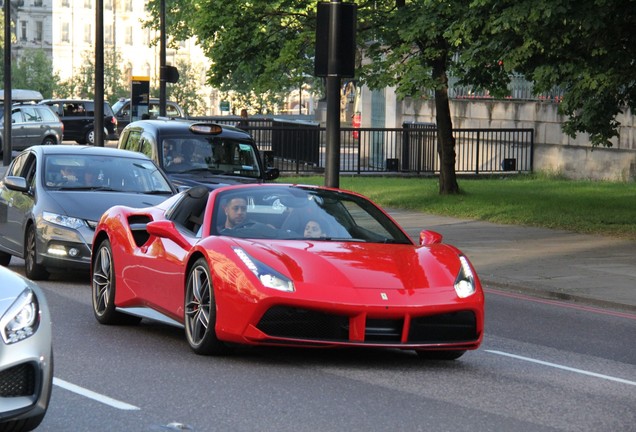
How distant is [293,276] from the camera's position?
Result: 373 inches

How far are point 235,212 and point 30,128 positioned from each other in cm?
4075

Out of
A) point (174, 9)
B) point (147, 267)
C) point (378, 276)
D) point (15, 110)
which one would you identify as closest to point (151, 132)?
point (147, 267)

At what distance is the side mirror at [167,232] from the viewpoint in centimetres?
1059

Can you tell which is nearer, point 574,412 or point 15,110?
point 574,412

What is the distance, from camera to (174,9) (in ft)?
204

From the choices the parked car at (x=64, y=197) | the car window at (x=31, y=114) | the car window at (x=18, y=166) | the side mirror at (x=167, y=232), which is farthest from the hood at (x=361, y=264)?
the car window at (x=31, y=114)

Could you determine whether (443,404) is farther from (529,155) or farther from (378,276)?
(529,155)

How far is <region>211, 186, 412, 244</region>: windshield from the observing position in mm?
10492

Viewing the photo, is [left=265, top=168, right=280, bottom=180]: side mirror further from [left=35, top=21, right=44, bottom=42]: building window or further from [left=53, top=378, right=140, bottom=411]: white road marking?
[left=35, top=21, right=44, bottom=42]: building window

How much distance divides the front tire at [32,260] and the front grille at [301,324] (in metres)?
6.48

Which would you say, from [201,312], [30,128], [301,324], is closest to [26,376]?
[301,324]

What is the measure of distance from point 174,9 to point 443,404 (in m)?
55.3

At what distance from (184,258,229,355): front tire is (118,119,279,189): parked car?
992 centimetres

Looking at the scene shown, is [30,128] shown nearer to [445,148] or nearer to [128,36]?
[445,148]
